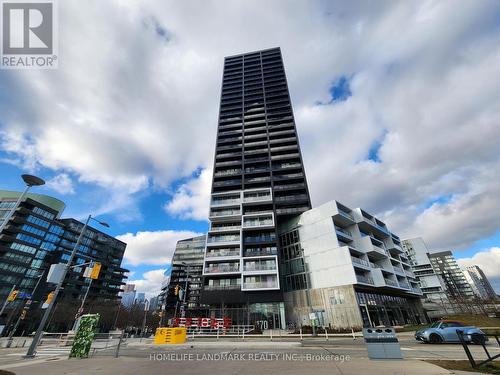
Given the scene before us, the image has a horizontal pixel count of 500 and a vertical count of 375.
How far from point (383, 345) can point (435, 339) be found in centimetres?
1057

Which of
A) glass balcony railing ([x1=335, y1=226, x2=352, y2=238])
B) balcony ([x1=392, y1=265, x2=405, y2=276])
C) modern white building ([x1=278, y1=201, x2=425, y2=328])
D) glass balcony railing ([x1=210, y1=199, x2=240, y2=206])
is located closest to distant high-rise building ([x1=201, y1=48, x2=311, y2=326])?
glass balcony railing ([x1=210, y1=199, x2=240, y2=206])

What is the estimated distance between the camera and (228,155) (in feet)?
206

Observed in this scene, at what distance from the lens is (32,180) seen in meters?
14.9

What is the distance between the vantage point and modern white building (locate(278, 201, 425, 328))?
3750 centimetres

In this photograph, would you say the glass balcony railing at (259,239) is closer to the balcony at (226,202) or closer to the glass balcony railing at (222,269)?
the glass balcony railing at (222,269)

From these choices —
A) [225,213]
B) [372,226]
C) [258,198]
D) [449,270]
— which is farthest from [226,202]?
[449,270]

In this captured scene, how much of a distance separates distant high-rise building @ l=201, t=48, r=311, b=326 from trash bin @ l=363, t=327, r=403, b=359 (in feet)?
110

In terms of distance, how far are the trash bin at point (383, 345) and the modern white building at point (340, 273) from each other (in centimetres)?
2896

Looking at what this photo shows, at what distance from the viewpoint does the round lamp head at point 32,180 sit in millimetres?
14528

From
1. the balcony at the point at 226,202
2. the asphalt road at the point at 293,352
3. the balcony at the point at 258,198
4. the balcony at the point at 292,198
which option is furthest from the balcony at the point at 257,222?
the asphalt road at the point at 293,352

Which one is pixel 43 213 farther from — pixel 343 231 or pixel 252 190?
pixel 343 231

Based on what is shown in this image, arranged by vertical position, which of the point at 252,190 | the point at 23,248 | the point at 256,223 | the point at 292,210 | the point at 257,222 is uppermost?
the point at 252,190

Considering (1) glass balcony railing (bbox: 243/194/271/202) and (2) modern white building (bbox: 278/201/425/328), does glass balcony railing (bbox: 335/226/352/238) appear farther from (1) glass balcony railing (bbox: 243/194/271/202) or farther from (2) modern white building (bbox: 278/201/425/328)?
(1) glass balcony railing (bbox: 243/194/271/202)

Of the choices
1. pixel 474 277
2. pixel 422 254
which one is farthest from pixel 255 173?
pixel 474 277
